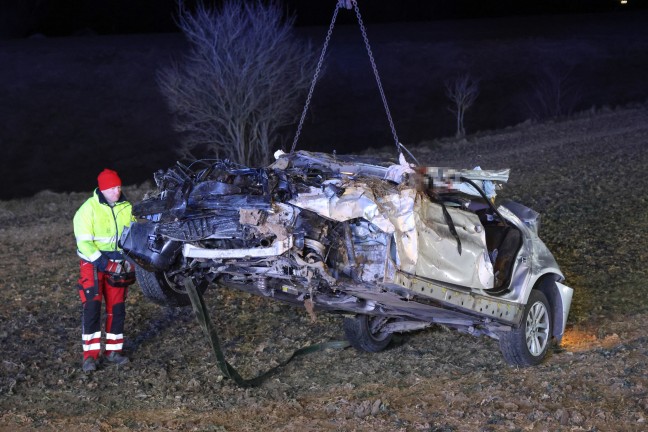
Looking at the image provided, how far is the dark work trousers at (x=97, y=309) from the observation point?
342 inches

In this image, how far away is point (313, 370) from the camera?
28.3ft

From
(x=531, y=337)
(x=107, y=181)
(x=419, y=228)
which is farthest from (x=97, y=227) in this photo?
(x=531, y=337)

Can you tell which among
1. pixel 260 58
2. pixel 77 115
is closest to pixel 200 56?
pixel 260 58

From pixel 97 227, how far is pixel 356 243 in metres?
2.61

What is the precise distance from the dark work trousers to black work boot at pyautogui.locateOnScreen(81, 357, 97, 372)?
5 centimetres

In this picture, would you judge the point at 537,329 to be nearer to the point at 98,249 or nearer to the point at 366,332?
the point at 366,332

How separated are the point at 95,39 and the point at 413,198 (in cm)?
4796

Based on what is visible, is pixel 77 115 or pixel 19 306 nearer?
pixel 19 306

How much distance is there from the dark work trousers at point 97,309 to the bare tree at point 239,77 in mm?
19839

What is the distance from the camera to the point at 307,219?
7266 mm

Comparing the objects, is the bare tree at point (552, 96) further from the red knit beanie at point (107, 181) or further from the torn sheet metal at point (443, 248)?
the red knit beanie at point (107, 181)

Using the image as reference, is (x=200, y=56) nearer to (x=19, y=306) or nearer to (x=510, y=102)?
(x=19, y=306)

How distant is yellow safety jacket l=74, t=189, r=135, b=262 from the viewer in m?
8.57

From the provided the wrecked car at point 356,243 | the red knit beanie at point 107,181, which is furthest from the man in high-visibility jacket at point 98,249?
the wrecked car at point 356,243
